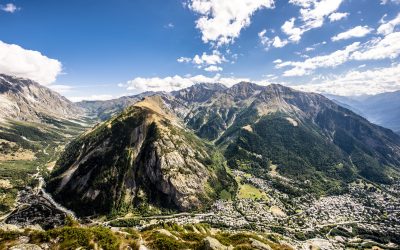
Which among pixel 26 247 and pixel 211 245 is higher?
pixel 26 247

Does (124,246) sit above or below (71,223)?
above

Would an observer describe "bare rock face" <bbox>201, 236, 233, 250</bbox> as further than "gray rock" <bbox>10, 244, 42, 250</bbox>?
Yes

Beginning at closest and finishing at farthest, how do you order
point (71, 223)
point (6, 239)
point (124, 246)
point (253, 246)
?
point (6, 239) → point (124, 246) → point (253, 246) → point (71, 223)

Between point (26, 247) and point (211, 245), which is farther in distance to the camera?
point (211, 245)

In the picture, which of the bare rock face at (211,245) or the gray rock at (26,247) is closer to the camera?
the gray rock at (26,247)

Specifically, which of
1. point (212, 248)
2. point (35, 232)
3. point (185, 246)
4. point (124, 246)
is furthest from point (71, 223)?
point (212, 248)

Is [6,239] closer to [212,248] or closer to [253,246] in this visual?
[212,248]

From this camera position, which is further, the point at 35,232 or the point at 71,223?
the point at 71,223

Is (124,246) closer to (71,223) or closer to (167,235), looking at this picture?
(167,235)

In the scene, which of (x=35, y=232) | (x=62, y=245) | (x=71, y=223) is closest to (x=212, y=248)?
(x=62, y=245)

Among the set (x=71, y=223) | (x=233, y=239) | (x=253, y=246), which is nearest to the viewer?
(x=253, y=246)
